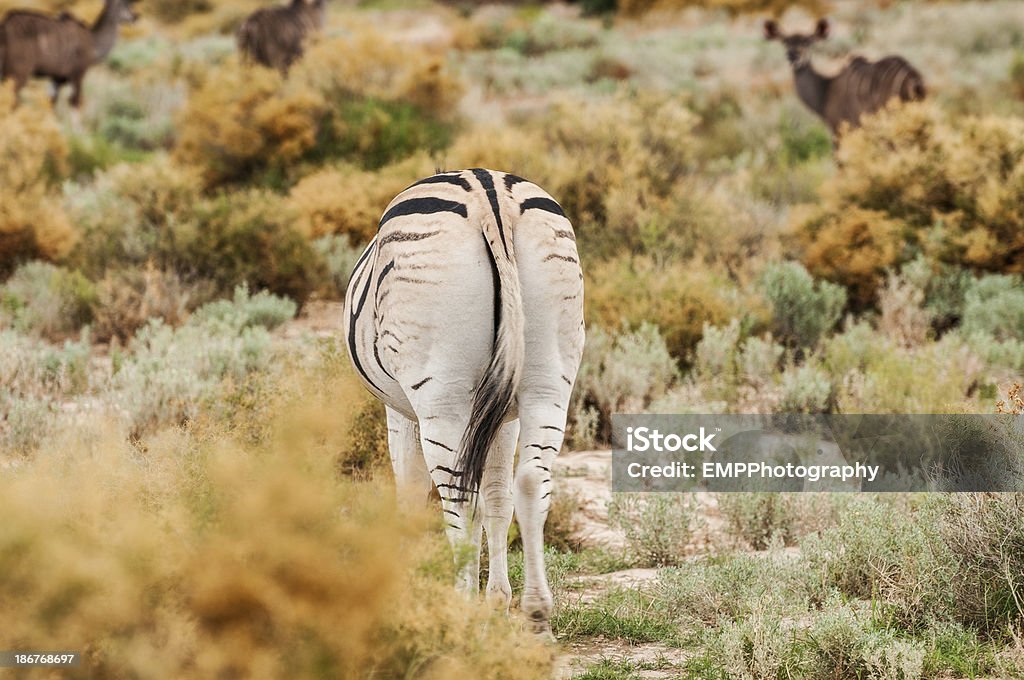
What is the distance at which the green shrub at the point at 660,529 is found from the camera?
6.25 m

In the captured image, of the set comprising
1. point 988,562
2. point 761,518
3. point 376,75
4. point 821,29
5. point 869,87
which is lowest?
point 761,518

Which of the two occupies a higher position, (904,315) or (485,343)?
(485,343)

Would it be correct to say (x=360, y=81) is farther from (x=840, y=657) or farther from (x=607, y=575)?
(x=840, y=657)

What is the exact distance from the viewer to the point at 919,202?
11.5 m

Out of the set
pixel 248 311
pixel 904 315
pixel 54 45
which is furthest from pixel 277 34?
pixel 904 315

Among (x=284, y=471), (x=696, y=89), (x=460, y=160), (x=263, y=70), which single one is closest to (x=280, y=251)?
(x=460, y=160)

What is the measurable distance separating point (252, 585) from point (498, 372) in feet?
4.37

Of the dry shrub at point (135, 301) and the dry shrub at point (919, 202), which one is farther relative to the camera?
the dry shrub at point (919, 202)

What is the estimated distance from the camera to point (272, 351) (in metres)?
8.55

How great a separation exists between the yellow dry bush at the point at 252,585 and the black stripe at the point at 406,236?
41.2 inches

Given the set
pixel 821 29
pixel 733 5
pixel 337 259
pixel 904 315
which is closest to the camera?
pixel 904 315

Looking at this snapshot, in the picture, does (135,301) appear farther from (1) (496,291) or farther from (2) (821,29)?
(2) (821,29)

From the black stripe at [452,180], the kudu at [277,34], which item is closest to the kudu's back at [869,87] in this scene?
the kudu at [277,34]

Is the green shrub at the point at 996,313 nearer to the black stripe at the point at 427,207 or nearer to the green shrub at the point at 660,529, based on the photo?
the green shrub at the point at 660,529
